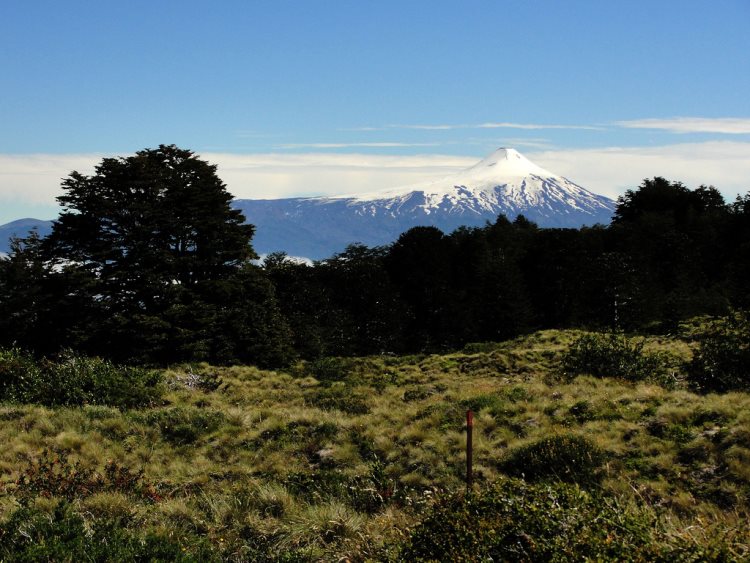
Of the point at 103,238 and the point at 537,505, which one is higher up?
the point at 103,238

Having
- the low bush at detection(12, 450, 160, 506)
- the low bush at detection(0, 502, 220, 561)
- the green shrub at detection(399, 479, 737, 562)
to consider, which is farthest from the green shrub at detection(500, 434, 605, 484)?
the low bush at detection(12, 450, 160, 506)

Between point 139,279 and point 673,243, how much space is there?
4707 cm

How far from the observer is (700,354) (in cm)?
1964

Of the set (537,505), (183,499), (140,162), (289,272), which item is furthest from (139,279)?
(537,505)

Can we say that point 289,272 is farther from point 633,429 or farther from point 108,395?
point 633,429

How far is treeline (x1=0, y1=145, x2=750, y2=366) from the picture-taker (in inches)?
1303

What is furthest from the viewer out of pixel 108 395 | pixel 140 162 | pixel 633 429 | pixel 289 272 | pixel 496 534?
pixel 289 272

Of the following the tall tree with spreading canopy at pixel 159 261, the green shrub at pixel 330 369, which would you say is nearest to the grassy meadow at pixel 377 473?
the green shrub at pixel 330 369

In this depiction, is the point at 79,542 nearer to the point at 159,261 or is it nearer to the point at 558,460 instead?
the point at 558,460

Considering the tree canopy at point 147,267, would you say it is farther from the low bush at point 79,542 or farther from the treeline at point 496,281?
the low bush at point 79,542

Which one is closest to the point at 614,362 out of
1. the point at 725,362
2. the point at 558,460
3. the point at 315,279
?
the point at 725,362

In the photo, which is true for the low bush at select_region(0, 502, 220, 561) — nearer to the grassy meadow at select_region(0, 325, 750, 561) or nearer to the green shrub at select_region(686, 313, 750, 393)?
the grassy meadow at select_region(0, 325, 750, 561)

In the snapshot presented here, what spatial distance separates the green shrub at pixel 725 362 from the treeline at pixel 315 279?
4771mm

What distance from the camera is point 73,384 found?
777 inches
